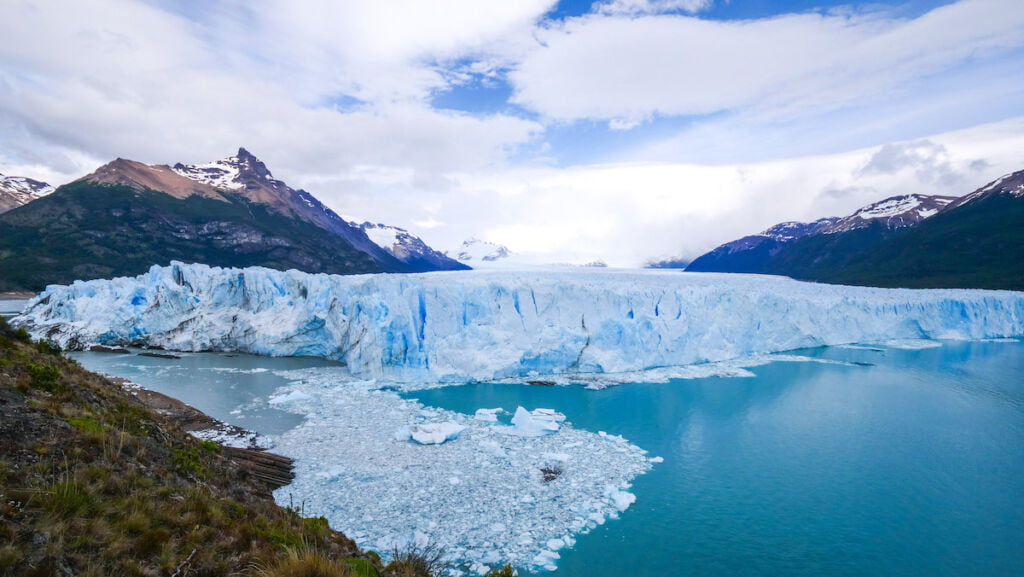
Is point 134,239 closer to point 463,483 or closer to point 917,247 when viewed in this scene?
point 463,483

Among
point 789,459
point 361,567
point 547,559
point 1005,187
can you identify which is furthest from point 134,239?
point 1005,187

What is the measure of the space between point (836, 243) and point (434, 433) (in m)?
91.9

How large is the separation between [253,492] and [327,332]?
653 inches

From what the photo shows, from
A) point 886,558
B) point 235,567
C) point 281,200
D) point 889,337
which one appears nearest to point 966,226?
point 889,337

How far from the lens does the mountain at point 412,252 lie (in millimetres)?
122113

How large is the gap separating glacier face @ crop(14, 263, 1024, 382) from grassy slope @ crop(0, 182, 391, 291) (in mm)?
30473

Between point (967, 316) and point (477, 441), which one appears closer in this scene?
point (477, 441)

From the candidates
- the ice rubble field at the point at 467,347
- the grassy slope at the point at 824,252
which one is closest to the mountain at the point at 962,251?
the grassy slope at the point at 824,252

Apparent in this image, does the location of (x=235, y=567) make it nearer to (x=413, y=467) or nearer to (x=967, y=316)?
(x=413, y=467)

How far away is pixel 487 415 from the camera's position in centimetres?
1272

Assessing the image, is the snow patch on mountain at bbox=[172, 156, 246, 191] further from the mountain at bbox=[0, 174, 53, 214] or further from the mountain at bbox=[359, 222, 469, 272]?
the mountain at bbox=[359, 222, 469, 272]

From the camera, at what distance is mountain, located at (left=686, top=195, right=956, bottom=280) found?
77.6m

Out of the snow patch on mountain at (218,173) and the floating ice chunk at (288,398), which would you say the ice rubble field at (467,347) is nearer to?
the floating ice chunk at (288,398)

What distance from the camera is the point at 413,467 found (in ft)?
30.1
